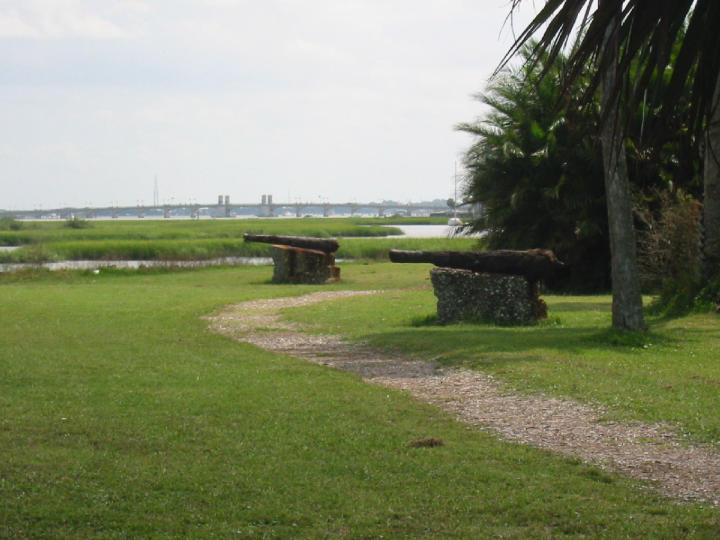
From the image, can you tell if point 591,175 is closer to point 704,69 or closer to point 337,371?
point 337,371

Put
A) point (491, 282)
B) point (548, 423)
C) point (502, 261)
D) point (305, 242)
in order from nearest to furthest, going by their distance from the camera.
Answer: point (548, 423), point (502, 261), point (491, 282), point (305, 242)

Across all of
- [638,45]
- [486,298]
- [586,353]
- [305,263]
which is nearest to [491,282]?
[486,298]

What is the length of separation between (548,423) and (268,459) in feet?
9.31

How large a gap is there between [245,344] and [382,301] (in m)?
6.92

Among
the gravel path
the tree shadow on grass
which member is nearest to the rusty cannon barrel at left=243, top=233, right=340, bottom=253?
the tree shadow on grass

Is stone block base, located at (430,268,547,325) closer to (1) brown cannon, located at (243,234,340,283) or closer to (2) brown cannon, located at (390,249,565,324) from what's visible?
(2) brown cannon, located at (390,249,565,324)

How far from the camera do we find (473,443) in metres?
7.59

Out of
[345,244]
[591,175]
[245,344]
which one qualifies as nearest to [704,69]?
[245,344]

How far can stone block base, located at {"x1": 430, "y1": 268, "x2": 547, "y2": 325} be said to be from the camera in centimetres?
1616

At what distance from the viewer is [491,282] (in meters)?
16.4

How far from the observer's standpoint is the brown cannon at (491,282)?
628 inches

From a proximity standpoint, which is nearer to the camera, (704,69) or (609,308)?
(704,69)

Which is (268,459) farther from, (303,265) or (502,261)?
(303,265)

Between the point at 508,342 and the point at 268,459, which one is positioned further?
the point at 508,342
